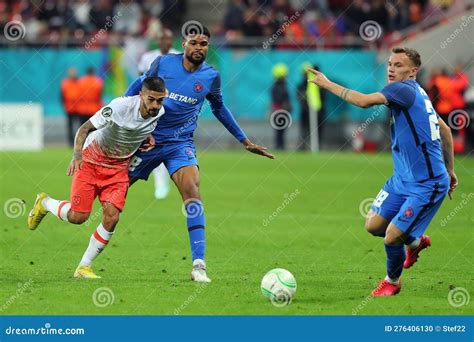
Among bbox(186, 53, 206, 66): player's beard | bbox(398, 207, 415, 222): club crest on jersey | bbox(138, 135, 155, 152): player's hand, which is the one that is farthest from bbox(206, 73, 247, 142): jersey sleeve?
bbox(398, 207, 415, 222): club crest on jersey

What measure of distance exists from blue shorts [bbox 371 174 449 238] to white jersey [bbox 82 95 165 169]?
260 centimetres

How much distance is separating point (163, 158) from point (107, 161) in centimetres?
72

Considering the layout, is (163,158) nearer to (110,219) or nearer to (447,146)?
(110,219)

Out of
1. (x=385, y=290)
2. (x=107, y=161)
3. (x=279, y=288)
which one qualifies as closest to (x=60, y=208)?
(x=107, y=161)

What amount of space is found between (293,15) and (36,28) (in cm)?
820

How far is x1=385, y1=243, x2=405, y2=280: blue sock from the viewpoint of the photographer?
1010 cm

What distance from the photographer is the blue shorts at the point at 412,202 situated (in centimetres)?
995

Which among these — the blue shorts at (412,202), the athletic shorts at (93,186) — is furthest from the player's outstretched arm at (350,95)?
the athletic shorts at (93,186)

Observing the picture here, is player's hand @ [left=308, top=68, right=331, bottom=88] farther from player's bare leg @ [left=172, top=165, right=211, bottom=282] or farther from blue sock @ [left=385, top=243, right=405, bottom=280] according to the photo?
player's bare leg @ [left=172, top=165, right=211, bottom=282]

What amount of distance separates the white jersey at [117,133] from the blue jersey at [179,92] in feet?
1.22

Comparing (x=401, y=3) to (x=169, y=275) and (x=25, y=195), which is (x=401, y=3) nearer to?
(x=25, y=195)

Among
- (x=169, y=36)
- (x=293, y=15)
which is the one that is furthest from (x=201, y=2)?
(x=169, y=36)

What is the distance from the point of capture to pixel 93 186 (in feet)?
36.3

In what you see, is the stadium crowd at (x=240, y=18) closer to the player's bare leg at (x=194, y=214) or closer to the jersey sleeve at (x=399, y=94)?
the player's bare leg at (x=194, y=214)
